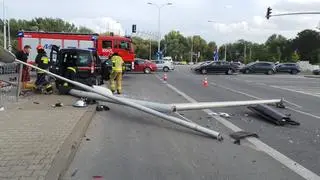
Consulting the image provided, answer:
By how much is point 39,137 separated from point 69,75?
9914mm

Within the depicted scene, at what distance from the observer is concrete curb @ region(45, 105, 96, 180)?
6.41 metres

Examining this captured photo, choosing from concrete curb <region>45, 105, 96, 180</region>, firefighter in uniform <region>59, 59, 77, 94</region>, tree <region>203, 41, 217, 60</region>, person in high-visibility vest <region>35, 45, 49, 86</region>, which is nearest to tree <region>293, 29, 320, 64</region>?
tree <region>203, 41, 217, 60</region>

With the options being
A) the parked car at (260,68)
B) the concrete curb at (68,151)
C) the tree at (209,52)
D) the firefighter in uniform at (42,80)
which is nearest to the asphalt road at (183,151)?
the concrete curb at (68,151)

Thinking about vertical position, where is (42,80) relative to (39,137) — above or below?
above

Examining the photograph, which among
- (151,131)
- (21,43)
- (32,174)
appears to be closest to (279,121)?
(151,131)

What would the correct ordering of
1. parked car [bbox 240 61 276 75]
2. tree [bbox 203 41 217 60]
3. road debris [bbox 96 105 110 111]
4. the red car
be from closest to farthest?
road debris [bbox 96 105 110 111]
the red car
parked car [bbox 240 61 276 75]
tree [bbox 203 41 217 60]

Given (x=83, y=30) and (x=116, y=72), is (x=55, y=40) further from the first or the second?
(x=83, y=30)

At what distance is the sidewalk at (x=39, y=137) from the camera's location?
6.54 m

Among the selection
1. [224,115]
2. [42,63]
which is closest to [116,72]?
[42,63]

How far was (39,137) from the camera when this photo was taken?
29.0 feet

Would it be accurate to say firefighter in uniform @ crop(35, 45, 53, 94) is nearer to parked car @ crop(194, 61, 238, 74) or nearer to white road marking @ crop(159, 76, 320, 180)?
white road marking @ crop(159, 76, 320, 180)

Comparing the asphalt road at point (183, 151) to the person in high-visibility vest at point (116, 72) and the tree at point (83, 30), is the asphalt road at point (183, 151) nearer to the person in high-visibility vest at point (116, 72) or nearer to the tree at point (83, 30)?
the person in high-visibility vest at point (116, 72)

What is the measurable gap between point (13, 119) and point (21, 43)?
29.5 meters

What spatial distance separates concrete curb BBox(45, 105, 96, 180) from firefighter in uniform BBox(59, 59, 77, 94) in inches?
236
